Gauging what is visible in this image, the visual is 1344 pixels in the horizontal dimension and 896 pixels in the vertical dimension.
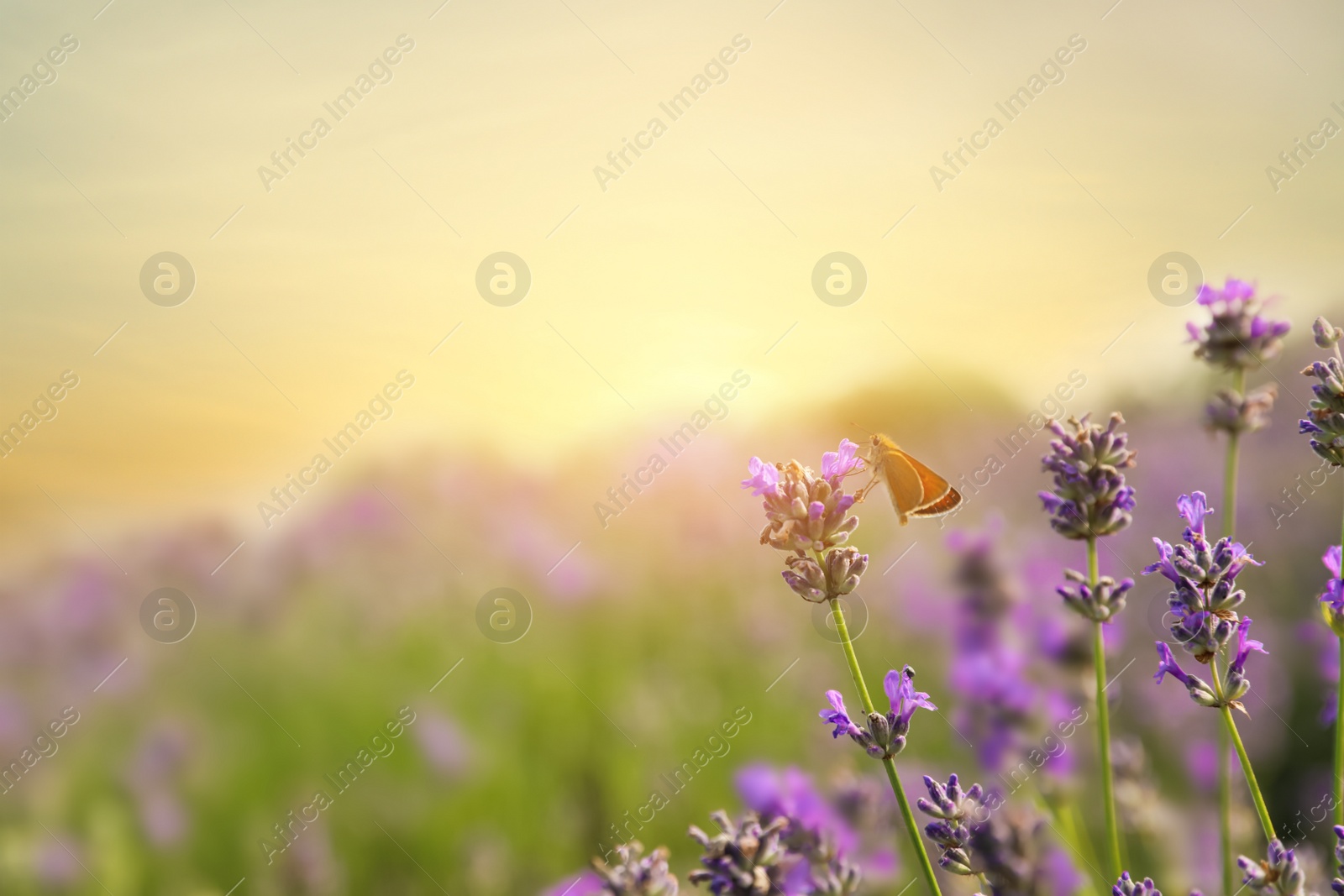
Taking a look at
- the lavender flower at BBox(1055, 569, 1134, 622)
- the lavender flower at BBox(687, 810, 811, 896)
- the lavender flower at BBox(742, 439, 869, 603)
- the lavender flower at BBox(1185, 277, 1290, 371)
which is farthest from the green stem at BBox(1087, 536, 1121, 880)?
the lavender flower at BBox(1185, 277, 1290, 371)

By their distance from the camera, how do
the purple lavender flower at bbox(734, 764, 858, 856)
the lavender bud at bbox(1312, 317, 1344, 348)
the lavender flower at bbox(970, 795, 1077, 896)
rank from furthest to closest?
the lavender flower at bbox(970, 795, 1077, 896) → the purple lavender flower at bbox(734, 764, 858, 856) → the lavender bud at bbox(1312, 317, 1344, 348)

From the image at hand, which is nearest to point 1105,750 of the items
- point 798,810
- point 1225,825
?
point 1225,825

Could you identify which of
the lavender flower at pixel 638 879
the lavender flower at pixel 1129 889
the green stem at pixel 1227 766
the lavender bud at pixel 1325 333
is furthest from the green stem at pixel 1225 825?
the lavender flower at pixel 638 879

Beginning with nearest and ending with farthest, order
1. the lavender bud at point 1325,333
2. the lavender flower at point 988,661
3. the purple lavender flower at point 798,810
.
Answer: the lavender bud at point 1325,333 < the purple lavender flower at point 798,810 < the lavender flower at point 988,661

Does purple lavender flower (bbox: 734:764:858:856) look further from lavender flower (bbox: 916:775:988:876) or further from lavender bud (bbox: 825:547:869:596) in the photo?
lavender bud (bbox: 825:547:869:596)

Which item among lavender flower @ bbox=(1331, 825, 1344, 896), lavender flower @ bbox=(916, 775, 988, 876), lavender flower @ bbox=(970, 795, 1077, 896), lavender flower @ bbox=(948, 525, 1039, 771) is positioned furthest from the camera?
lavender flower @ bbox=(948, 525, 1039, 771)

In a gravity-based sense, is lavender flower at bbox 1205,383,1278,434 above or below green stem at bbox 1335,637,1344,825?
above

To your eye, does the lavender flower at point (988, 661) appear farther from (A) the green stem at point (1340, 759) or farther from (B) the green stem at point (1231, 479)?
(A) the green stem at point (1340, 759)
